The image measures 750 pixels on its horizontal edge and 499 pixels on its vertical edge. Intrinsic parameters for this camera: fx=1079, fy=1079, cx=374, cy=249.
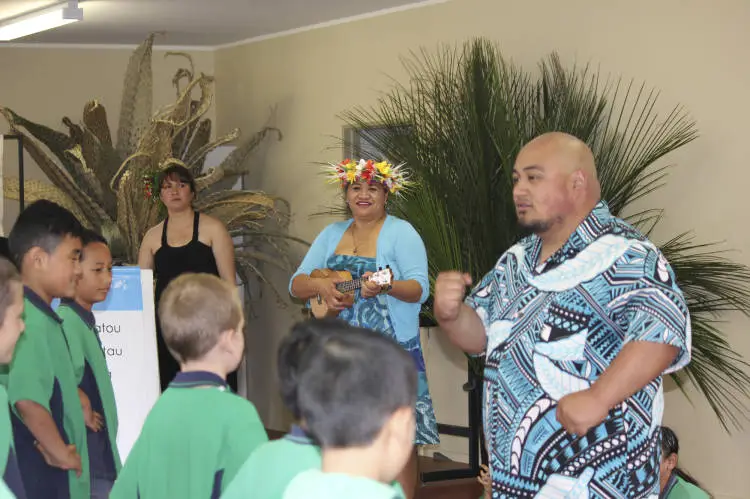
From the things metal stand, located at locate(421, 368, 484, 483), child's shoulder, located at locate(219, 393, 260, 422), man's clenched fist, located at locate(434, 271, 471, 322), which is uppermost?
man's clenched fist, located at locate(434, 271, 471, 322)

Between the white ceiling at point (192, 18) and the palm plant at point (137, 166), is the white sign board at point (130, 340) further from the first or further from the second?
the white ceiling at point (192, 18)

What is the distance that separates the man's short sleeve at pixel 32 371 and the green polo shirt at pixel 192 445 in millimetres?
743

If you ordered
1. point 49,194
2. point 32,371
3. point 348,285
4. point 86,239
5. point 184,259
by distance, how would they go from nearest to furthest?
point 32,371 < point 86,239 < point 348,285 < point 184,259 < point 49,194

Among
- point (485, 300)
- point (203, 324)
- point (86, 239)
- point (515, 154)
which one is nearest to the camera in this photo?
point (203, 324)

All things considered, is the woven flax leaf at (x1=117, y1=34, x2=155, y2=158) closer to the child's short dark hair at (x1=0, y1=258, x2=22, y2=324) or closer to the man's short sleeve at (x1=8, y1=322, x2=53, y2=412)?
the man's short sleeve at (x1=8, y1=322, x2=53, y2=412)

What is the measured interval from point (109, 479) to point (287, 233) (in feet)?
15.0

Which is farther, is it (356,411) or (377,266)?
(377,266)

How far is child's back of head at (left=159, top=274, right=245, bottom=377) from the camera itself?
7.93ft

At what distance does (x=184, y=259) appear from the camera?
20.1 feet

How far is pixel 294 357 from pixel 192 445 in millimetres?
683

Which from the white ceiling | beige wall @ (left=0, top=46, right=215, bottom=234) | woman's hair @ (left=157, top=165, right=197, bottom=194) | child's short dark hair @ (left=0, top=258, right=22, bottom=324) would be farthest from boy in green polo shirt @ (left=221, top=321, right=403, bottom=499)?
beige wall @ (left=0, top=46, right=215, bottom=234)

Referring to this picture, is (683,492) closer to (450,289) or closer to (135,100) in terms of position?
(450,289)

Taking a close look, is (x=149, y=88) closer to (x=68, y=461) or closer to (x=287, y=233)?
(x=287, y=233)

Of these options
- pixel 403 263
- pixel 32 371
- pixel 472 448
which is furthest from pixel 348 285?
pixel 32 371
